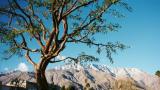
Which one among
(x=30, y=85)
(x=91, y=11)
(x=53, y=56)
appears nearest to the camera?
(x=53, y=56)

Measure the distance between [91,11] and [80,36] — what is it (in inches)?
91.1

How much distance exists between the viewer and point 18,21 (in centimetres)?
2839

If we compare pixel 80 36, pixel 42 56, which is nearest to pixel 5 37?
pixel 42 56

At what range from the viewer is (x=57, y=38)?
24016mm

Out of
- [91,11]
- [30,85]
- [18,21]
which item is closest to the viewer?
[91,11]

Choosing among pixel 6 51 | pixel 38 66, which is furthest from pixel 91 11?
pixel 6 51

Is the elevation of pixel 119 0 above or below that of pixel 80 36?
above

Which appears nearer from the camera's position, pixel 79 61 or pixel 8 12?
pixel 8 12

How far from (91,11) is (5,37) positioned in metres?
7.60

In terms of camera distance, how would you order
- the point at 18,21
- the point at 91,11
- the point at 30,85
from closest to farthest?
1. the point at 91,11
2. the point at 18,21
3. the point at 30,85

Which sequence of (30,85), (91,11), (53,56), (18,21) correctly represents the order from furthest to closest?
(30,85) < (18,21) < (91,11) < (53,56)

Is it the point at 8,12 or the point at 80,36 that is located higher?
the point at 8,12

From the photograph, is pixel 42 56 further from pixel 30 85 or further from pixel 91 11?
pixel 30 85

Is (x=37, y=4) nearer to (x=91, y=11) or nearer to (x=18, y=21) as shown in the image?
(x=18, y=21)
